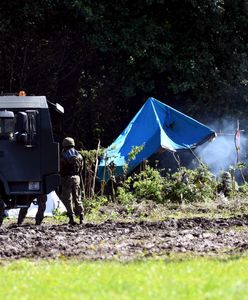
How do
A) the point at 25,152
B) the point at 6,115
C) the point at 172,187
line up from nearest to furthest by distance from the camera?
1. the point at 6,115
2. the point at 25,152
3. the point at 172,187

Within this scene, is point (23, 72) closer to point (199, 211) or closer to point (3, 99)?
point (199, 211)

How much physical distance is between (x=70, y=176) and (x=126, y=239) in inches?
161

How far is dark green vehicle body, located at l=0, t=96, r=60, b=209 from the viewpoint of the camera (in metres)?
17.2

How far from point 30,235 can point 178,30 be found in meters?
18.1

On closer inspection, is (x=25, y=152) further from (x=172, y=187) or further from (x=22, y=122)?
(x=172, y=187)

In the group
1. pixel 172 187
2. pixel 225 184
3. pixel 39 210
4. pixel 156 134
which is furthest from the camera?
pixel 156 134

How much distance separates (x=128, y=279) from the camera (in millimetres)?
9766

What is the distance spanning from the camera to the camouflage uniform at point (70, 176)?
18766 mm

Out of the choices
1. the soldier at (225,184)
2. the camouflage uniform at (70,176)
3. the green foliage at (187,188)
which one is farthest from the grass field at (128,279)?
the soldier at (225,184)

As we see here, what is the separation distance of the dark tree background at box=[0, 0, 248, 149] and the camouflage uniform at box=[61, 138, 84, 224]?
38.4 ft

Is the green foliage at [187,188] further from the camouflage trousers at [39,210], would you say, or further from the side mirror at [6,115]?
the side mirror at [6,115]

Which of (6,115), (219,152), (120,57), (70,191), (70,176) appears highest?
(120,57)

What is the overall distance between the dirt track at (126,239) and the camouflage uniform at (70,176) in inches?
35.3

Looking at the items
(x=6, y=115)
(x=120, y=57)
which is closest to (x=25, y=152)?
(x=6, y=115)
